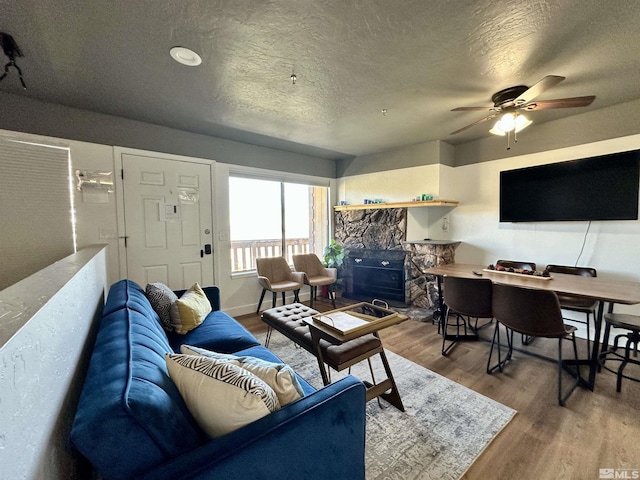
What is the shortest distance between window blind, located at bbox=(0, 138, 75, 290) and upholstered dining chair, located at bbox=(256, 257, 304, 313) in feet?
6.52

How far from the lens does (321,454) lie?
0.89 meters

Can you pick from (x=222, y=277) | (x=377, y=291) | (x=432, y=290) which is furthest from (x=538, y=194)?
(x=222, y=277)

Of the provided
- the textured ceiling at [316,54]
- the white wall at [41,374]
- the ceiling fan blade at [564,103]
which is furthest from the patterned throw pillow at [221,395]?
the ceiling fan blade at [564,103]

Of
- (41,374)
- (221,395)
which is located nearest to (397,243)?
(221,395)

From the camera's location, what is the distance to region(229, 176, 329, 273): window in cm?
407

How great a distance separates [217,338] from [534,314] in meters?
2.30

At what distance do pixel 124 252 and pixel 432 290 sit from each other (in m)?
3.87

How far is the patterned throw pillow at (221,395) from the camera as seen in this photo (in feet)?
2.68

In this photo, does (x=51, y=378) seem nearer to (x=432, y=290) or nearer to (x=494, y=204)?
(x=432, y=290)

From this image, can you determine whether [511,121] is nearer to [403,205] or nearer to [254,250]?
[403,205]

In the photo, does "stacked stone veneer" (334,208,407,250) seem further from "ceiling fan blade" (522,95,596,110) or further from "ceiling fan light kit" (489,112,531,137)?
"ceiling fan blade" (522,95,596,110)

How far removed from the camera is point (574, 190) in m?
2.95

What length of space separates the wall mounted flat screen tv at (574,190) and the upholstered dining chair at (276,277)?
282 cm

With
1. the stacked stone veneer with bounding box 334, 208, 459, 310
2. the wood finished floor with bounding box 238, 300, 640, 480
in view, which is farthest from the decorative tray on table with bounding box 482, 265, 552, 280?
the stacked stone veneer with bounding box 334, 208, 459, 310
